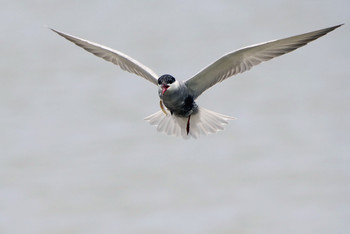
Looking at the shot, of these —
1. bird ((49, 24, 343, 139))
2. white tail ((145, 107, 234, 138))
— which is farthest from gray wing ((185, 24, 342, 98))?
white tail ((145, 107, 234, 138))

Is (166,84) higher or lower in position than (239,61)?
lower

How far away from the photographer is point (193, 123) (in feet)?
22.7

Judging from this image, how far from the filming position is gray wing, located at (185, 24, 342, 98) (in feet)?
20.6

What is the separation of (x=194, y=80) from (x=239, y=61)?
0.40 metres

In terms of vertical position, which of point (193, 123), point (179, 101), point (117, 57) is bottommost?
point (179, 101)

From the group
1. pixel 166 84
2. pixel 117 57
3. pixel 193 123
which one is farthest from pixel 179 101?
pixel 117 57

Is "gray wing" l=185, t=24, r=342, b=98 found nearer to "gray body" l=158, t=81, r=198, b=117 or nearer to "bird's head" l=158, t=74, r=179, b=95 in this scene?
"gray body" l=158, t=81, r=198, b=117

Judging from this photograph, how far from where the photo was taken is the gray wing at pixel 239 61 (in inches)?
247

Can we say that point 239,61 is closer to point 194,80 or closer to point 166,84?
point 194,80

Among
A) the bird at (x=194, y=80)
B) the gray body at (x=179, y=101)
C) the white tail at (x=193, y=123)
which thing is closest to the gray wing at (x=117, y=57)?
the bird at (x=194, y=80)

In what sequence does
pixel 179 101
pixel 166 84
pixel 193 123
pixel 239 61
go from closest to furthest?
pixel 166 84 → pixel 179 101 → pixel 239 61 → pixel 193 123

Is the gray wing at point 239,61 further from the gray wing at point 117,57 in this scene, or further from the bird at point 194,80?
the gray wing at point 117,57

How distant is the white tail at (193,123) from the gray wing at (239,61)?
1.00ft

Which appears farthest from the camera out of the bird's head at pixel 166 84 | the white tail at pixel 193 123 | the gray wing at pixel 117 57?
the white tail at pixel 193 123
